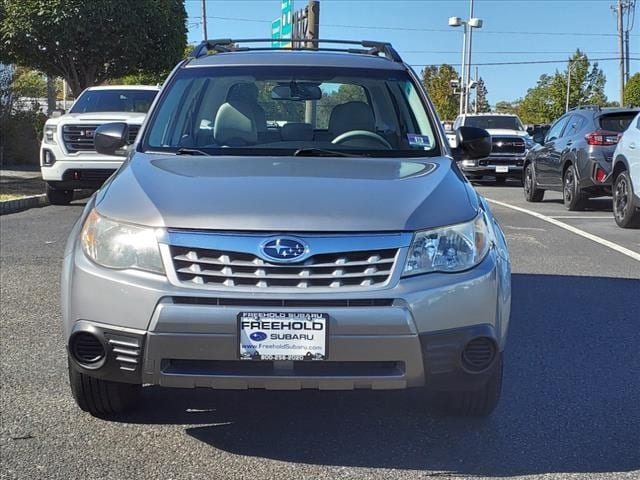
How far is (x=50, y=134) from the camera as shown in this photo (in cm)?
1359

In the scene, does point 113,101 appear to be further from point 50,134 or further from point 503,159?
point 503,159

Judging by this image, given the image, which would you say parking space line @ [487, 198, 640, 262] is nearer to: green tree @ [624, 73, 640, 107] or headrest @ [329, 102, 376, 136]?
headrest @ [329, 102, 376, 136]

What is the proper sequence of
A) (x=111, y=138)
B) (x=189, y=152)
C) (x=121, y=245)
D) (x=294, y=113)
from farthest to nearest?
(x=111, y=138)
(x=294, y=113)
(x=189, y=152)
(x=121, y=245)

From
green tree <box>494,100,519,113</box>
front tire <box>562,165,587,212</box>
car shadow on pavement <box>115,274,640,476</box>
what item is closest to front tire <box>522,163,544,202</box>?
front tire <box>562,165,587,212</box>

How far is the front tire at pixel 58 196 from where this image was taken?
45.4ft

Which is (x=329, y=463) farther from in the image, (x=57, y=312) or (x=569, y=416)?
(x=57, y=312)

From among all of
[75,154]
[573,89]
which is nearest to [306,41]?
[75,154]

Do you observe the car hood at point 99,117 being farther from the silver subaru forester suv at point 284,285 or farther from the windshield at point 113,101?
the silver subaru forester suv at point 284,285

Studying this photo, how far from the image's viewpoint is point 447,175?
4.05 meters

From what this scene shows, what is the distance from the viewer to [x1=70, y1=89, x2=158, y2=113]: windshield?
47.3 feet

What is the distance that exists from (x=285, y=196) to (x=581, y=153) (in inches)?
413

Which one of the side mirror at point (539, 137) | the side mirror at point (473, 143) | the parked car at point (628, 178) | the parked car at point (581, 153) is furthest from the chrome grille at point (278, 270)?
the side mirror at point (539, 137)

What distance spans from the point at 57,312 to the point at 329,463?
3.33 metres

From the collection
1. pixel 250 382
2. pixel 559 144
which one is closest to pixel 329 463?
pixel 250 382
